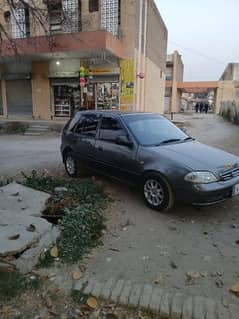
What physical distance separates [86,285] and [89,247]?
711 millimetres

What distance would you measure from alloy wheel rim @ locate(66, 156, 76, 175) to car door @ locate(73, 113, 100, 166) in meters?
0.29

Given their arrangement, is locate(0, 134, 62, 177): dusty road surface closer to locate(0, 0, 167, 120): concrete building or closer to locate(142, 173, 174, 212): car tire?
locate(142, 173, 174, 212): car tire

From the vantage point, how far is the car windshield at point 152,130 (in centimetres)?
479

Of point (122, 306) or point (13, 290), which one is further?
point (13, 290)

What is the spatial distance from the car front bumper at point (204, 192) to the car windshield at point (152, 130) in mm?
1101

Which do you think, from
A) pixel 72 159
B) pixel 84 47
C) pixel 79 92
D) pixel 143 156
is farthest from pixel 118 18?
pixel 143 156

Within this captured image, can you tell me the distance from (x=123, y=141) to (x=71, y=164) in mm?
1942

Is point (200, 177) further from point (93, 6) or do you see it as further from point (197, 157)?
point (93, 6)

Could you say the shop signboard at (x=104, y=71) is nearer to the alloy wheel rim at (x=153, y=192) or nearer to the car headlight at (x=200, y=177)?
the alloy wheel rim at (x=153, y=192)

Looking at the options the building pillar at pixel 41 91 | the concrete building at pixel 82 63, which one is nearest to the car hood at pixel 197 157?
the concrete building at pixel 82 63

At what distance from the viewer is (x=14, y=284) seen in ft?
8.59

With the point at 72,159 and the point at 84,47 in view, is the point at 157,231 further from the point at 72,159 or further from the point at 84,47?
the point at 84,47

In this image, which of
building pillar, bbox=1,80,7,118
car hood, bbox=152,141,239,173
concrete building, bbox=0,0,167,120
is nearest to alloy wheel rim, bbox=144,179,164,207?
car hood, bbox=152,141,239,173

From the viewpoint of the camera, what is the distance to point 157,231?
3.76 m
